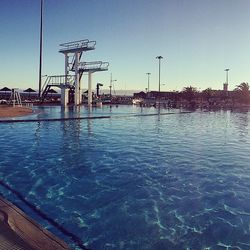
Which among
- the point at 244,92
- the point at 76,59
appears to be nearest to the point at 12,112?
the point at 76,59

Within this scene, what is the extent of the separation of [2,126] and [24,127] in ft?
4.83

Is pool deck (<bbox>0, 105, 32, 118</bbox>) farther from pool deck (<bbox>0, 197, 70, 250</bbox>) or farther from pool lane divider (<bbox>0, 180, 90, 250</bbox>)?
pool deck (<bbox>0, 197, 70, 250</bbox>)

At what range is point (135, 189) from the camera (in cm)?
871

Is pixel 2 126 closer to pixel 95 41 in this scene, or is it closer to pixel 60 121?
pixel 60 121

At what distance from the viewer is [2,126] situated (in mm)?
20375

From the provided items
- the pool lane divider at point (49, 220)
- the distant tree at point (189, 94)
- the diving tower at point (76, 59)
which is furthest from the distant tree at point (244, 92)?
the pool lane divider at point (49, 220)

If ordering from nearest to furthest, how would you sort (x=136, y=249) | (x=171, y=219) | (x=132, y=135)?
1. (x=136, y=249)
2. (x=171, y=219)
3. (x=132, y=135)

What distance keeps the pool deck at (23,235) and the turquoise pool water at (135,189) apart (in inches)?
36.1

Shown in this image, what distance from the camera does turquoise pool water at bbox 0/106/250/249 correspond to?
242 inches

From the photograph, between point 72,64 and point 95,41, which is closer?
point 95,41

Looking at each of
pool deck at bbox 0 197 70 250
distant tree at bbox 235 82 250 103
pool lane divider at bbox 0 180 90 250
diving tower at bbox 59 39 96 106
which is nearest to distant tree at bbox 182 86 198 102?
distant tree at bbox 235 82 250 103

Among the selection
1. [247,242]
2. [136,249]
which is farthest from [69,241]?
[247,242]

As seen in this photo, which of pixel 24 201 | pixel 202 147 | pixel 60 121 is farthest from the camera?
pixel 60 121

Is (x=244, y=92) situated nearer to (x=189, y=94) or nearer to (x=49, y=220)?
(x=189, y=94)
